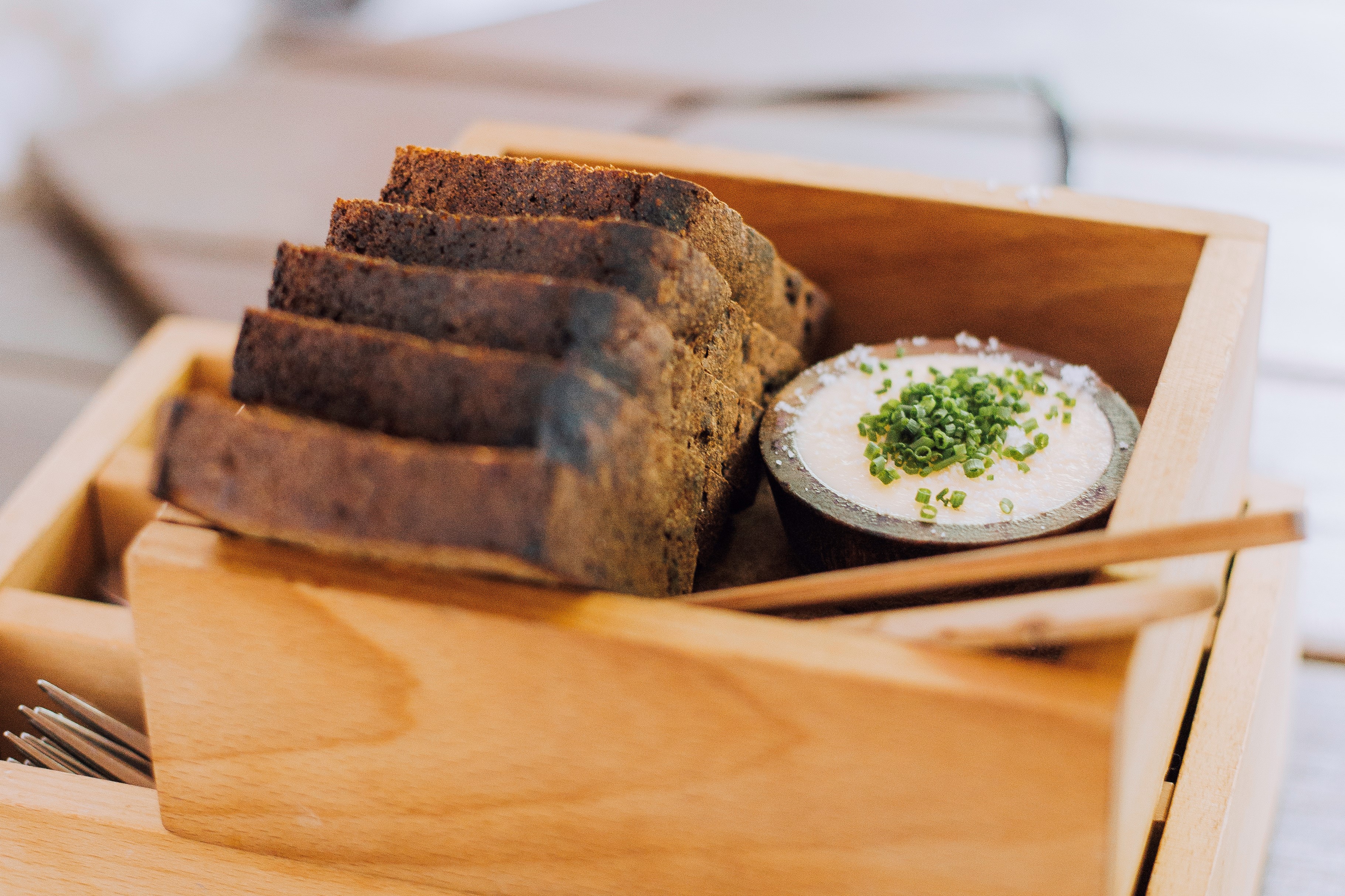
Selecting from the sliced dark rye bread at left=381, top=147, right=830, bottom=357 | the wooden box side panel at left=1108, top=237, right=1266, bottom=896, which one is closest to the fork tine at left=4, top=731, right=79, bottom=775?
the sliced dark rye bread at left=381, top=147, right=830, bottom=357

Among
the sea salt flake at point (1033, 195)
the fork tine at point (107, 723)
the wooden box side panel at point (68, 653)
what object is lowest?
the fork tine at point (107, 723)

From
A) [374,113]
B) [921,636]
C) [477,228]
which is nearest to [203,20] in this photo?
[374,113]

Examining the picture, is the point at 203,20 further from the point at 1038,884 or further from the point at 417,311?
the point at 1038,884

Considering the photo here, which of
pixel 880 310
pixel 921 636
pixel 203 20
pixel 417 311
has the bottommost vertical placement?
pixel 921 636

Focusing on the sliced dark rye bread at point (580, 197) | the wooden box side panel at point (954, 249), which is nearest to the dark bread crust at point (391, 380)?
the sliced dark rye bread at point (580, 197)

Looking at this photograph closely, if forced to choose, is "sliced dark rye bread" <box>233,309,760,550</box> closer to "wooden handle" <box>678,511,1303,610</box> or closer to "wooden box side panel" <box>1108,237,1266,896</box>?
"wooden handle" <box>678,511,1303,610</box>

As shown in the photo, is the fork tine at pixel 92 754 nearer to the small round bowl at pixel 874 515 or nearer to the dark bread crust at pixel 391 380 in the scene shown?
the dark bread crust at pixel 391 380

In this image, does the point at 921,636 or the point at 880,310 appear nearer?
the point at 921,636
